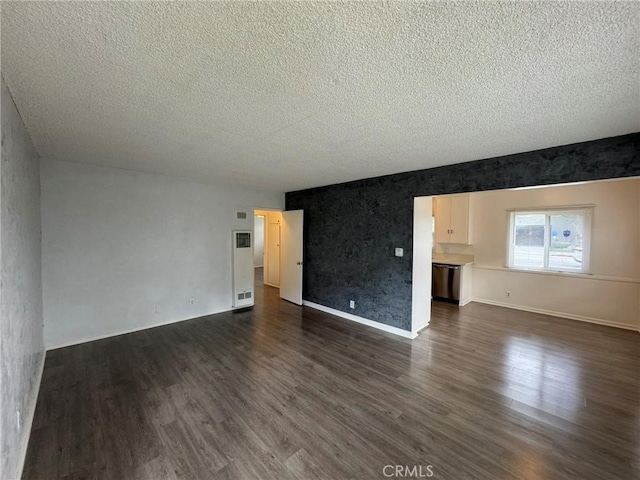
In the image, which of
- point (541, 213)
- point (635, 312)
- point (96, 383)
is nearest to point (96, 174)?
point (96, 383)

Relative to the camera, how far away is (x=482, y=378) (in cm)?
285

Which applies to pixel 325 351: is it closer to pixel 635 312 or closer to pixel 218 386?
pixel 218 386

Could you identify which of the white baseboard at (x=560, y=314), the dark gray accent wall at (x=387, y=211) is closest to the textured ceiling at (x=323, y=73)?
the dark gray accent wall at (x=387, y=211)

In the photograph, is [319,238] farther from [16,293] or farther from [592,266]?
[592,266]

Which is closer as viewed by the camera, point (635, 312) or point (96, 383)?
point (96, 383)

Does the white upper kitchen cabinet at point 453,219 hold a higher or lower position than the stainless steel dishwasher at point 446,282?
higher

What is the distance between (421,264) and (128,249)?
15.2 feet

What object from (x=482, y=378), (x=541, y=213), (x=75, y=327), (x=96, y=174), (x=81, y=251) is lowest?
(x=482, y=378)

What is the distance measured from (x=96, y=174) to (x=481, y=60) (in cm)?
467

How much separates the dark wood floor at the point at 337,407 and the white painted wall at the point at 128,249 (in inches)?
18.5

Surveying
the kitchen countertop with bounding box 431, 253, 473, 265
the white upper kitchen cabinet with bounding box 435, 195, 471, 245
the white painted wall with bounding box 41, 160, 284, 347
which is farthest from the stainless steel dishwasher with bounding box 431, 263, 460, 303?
the white painted wall with bounding box 41, 160, 284, 347

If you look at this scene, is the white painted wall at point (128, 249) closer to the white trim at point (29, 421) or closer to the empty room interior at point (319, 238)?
the empty room interior at point (319, 238)

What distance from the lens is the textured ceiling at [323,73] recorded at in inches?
42.4

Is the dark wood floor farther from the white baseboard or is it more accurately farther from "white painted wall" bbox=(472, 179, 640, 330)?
"white painted wall" bbox=(472, 179, 640, 330)
